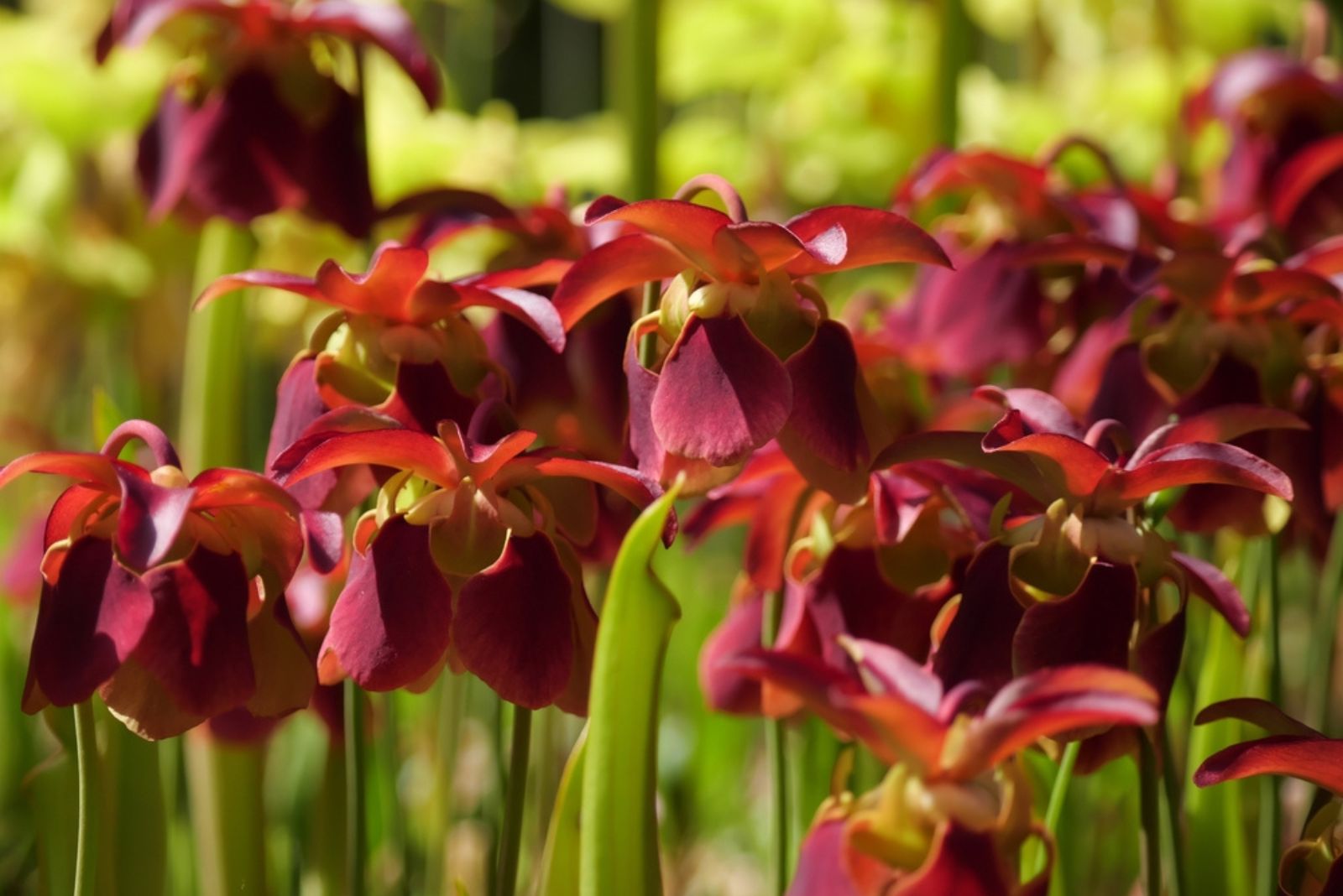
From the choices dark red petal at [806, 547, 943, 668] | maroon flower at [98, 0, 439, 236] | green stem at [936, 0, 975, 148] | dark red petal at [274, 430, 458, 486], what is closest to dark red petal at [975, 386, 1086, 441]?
dark red petal at [806, 547, 943, 668]

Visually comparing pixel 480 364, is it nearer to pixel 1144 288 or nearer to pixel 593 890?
pixel 593 890

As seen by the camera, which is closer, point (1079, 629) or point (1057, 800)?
point (1079, 629)

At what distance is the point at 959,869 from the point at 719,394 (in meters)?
0.19

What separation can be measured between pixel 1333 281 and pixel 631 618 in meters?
0.42

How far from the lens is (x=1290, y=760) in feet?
1.59

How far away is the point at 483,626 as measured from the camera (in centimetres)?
53

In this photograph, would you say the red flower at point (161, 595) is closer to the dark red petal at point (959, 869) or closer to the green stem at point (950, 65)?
the dark red petal at point (959, 869)

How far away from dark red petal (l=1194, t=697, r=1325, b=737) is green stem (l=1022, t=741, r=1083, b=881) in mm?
64

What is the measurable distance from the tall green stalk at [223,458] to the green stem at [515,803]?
0.35 metres

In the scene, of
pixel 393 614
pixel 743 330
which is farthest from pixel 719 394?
pixel 393 614

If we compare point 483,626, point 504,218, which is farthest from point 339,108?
point 483,626

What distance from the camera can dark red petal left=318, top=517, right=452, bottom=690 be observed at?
523mm

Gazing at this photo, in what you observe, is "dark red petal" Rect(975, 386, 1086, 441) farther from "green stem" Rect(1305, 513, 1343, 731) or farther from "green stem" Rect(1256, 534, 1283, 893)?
"green stem" Rect(1305, 513, 1343, 731)

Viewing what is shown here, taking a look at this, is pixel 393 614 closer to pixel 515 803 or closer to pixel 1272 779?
pixel 515 803
